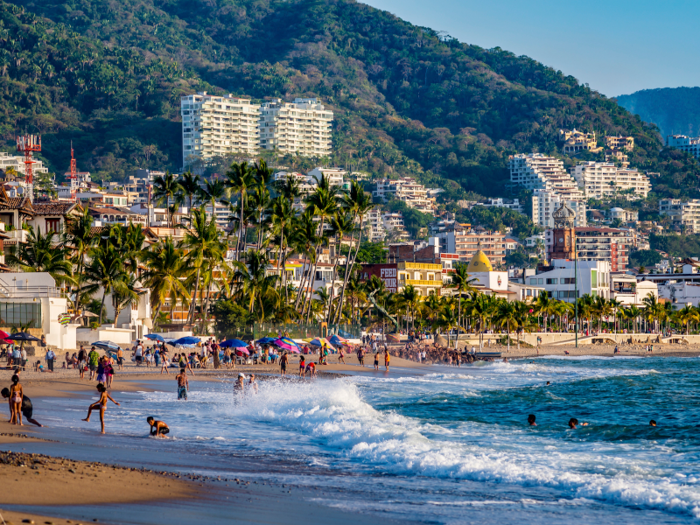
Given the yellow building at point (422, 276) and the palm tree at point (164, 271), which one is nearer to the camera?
the palm tree at point (164, 271)

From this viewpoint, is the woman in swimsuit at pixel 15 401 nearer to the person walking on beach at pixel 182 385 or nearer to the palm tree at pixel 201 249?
the person walking on beach at pixel 182 385

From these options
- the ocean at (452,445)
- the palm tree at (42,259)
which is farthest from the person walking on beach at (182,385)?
the palm tree at (42,259)

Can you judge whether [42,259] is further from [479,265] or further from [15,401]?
[479,265]

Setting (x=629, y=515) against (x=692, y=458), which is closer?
(x=629, y=515)

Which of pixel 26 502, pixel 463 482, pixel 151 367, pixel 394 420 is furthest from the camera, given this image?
pixel 151 367

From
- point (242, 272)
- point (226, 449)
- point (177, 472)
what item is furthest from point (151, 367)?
point (177, 472)

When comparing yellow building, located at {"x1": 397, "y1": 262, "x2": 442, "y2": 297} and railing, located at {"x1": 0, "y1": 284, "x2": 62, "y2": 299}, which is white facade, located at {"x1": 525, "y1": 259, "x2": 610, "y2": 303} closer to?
yellow building, located at {"x1": 397, "y1": 262, "x2": 442, "y2": 297}

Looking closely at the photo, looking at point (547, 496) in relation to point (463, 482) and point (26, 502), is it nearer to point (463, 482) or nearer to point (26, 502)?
point (463, 482)
